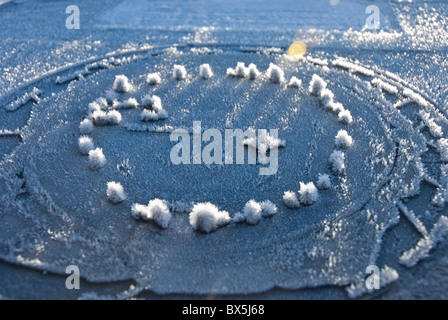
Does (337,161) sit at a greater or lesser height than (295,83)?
lesser

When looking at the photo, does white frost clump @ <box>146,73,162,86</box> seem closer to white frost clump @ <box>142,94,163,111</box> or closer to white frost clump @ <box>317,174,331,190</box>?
white frost clump @ <box>142,94,163,111</box>

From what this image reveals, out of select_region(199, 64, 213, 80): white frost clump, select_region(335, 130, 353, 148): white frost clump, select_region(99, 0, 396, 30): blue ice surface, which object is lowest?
select_region(335, 130, 353, 148): white frost clump

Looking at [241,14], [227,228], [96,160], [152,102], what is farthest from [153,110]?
[241,14]

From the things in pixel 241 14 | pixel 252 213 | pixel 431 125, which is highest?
pixel 241 14

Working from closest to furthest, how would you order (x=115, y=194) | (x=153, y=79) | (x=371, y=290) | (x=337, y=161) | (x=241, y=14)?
(x=371, y=290) < (x=115, y=194) < (x=337, y=161) < (x=153, y=79) < (x=241, y=14)

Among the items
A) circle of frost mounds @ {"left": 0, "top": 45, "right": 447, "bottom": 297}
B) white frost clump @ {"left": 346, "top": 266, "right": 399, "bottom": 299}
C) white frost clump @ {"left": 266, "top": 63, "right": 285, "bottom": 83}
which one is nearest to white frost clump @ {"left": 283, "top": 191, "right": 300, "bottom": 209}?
circle of frost mounds @ {"left": 0, "top": 45, "right": 447, "bottom": 297}

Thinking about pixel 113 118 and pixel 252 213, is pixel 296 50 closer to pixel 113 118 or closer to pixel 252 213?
pixel 113 118

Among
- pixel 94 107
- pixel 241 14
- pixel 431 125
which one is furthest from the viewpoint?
pixel 241 14
